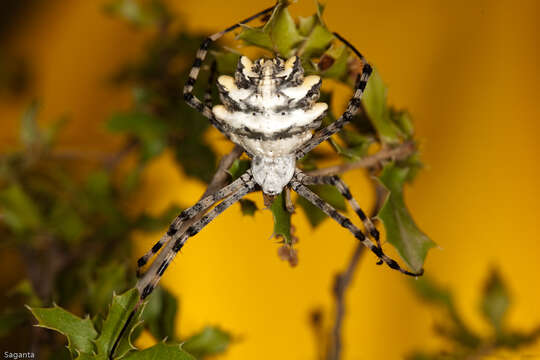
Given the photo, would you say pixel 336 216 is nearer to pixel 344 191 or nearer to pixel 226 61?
pixel 344 191

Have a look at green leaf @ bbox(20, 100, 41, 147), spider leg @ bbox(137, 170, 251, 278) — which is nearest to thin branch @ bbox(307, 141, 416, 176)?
spider leg @ bbox(137, 170, 251, 278)

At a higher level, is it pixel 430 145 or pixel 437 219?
pixel 430 145

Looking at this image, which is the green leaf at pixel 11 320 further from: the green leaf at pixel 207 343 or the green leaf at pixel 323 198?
the green leaf at pixel 323 198

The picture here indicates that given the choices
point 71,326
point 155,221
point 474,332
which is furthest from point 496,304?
point 71,326

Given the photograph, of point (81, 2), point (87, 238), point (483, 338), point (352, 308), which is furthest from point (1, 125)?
point (483, 338)

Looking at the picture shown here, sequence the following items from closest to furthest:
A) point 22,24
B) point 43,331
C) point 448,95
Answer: point 43,331 → point 448,95 → point 22,24

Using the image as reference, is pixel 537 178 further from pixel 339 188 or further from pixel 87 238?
pixel 87 238
